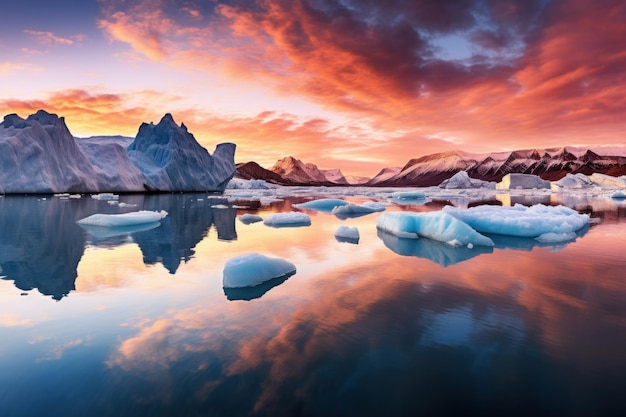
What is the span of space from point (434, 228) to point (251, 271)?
5.93m

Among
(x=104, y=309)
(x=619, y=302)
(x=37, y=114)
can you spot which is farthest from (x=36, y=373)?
(x=37, y=114)

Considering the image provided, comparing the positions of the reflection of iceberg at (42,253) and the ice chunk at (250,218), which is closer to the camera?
the reflection of iceberg at (42,253)

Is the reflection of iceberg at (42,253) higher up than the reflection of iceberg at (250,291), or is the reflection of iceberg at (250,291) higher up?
the reflection of iceberg at (250,291)

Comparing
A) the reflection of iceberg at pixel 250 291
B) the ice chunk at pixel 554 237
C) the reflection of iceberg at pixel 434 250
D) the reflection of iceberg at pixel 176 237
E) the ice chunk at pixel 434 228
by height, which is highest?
the ice chunk at pixel 434 228

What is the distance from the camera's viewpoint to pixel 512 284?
18.7ft

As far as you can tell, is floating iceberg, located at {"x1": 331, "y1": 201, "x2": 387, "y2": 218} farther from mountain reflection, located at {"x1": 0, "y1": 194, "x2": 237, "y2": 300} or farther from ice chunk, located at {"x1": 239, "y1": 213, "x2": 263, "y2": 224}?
mountain reflection, located at {"x1": 0, "y1": 194, "x2": 237, "y2": 300}

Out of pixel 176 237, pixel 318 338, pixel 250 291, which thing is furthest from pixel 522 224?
pixel 176 237

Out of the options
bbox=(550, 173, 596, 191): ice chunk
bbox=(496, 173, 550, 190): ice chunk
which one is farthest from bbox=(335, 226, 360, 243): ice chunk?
bbox=(550, 173, 596, 191): ice chunk

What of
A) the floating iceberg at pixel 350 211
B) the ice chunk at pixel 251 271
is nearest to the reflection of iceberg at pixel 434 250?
the ice chunk at pixel 251 271

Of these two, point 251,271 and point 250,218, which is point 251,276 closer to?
point 251,271

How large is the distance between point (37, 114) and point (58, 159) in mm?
4826

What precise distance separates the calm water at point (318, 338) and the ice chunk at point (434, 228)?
1.76m

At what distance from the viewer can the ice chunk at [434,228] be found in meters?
9.13

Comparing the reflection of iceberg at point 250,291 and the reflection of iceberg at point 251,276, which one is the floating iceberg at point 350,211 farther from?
the reflection of iceberg at point 250,291
